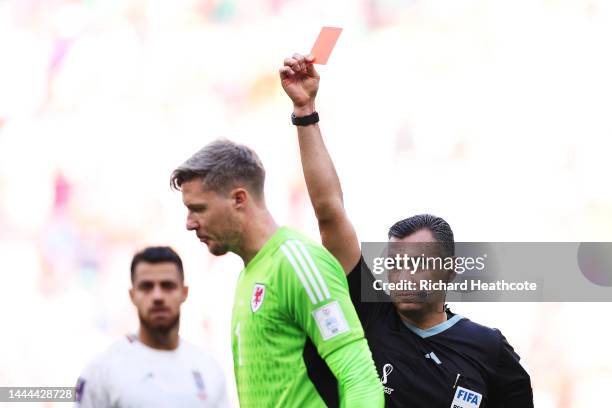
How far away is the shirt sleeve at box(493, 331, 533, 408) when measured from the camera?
4.61 metres

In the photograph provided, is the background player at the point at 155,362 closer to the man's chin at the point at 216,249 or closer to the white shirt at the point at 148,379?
the white shirt at the point at 148,379

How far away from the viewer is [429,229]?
188 inches

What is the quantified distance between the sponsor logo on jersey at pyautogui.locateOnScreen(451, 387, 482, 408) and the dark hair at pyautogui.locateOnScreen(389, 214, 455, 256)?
589mm

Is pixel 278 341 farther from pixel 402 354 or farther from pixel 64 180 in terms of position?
pixel 64 180

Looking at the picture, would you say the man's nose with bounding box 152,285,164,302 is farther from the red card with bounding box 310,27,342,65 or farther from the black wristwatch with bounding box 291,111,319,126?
the red card with bounding box 310,27,342,65

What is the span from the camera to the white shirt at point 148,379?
13.0ft

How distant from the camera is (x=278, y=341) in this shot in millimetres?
3566

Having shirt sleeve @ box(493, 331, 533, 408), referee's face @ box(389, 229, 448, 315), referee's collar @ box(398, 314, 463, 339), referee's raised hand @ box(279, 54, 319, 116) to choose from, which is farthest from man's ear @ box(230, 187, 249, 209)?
shirt sleeve @ box(493, 331, 533, 408)

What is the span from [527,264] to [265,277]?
4.75 meters

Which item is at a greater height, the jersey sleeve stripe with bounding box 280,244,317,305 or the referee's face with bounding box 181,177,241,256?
the referee's face with bounding box 181,177,241,256

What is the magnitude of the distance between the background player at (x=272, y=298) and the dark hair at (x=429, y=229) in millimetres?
1096

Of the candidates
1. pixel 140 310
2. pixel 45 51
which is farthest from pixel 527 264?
pixel 45 51

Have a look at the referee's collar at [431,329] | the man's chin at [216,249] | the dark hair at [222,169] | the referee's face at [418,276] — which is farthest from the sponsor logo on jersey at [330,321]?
the referee's collar at [431,329]

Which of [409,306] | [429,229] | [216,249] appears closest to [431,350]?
[409,306]
